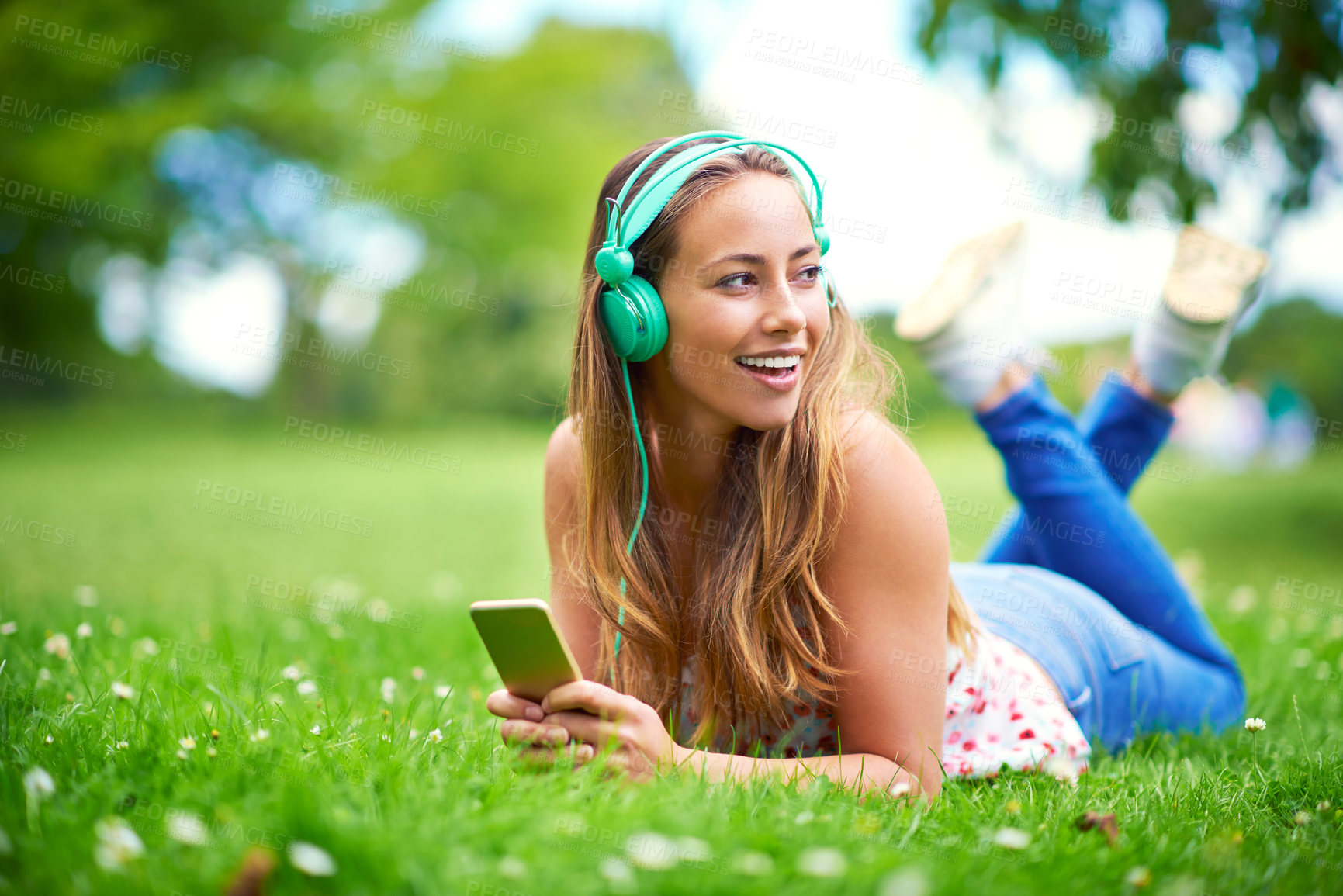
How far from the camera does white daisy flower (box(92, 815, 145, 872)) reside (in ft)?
5.17

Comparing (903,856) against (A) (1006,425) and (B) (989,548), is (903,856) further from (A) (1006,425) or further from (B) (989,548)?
(B) (989,548)

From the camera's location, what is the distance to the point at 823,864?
157 centimetres

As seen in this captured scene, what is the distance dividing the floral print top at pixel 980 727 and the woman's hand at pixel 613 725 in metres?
0.46

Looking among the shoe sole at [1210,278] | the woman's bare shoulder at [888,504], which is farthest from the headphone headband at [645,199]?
the shoe sole at [1210,278]

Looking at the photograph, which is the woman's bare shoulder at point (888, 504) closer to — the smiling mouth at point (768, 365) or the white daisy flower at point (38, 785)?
the smiling mouth at point (768, 365)

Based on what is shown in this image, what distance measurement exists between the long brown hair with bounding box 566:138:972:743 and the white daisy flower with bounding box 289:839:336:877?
96cm

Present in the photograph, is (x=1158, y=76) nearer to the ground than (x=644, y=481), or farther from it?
farther from it

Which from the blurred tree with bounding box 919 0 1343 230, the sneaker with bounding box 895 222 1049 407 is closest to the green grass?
the sneaker with bounding box 895 222 1049 407

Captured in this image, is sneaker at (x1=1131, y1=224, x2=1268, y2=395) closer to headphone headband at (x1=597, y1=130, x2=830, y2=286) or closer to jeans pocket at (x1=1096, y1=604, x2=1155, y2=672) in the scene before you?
jeans pocket at (x1=1096, y1=604, x2=1155, y2=672)

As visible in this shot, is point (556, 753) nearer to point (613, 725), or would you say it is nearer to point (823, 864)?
point (613, 725)

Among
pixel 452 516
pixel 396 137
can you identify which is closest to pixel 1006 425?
pixel 452 516

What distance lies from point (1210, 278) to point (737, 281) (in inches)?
77.3

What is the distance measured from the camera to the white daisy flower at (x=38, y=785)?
1816mm

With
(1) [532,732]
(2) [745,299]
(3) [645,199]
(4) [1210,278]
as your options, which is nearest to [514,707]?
(1) [532,732]
